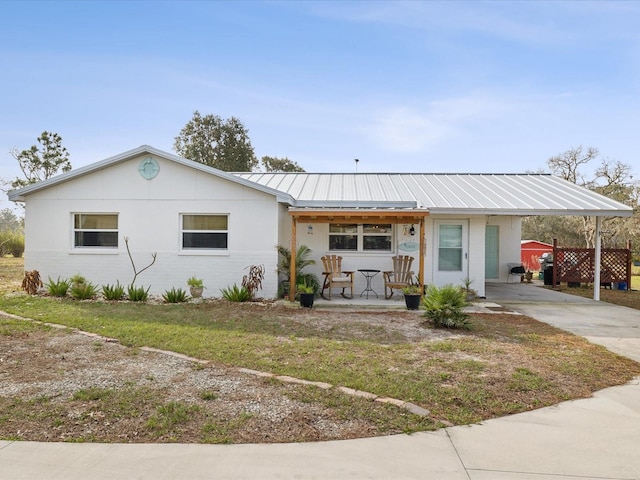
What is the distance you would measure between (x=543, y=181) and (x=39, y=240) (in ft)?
52.7

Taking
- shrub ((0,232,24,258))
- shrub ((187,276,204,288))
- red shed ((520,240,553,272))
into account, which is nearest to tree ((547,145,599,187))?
red shed ((520,240,553,272))

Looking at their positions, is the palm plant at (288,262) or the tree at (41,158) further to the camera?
the tree at (41,158)

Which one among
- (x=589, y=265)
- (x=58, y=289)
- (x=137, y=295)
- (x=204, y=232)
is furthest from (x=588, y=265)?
(x=58, y=289)

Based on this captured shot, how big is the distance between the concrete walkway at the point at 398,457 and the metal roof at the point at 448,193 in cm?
779

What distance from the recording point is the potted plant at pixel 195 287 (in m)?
10.3

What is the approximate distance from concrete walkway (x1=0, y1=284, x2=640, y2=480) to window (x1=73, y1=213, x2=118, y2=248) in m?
8.99

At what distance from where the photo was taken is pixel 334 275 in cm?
1111

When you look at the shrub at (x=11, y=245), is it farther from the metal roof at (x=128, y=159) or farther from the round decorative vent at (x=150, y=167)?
the round decorative vent at (x=150, y=167)

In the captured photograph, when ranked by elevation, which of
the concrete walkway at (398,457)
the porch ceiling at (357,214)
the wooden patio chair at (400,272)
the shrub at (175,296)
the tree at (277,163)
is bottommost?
the concrete walkway at (398,457)

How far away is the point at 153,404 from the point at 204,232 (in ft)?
24.8

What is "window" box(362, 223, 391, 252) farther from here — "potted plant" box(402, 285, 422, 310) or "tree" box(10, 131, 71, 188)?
"tree" box(10, 131, 71, 188)

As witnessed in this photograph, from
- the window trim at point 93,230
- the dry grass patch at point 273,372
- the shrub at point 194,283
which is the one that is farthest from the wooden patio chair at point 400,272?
the window trim at point 93,230

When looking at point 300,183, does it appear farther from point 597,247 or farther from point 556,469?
point 556,469

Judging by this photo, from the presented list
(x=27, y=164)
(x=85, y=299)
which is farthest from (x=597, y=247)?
(x=27, y=164)
